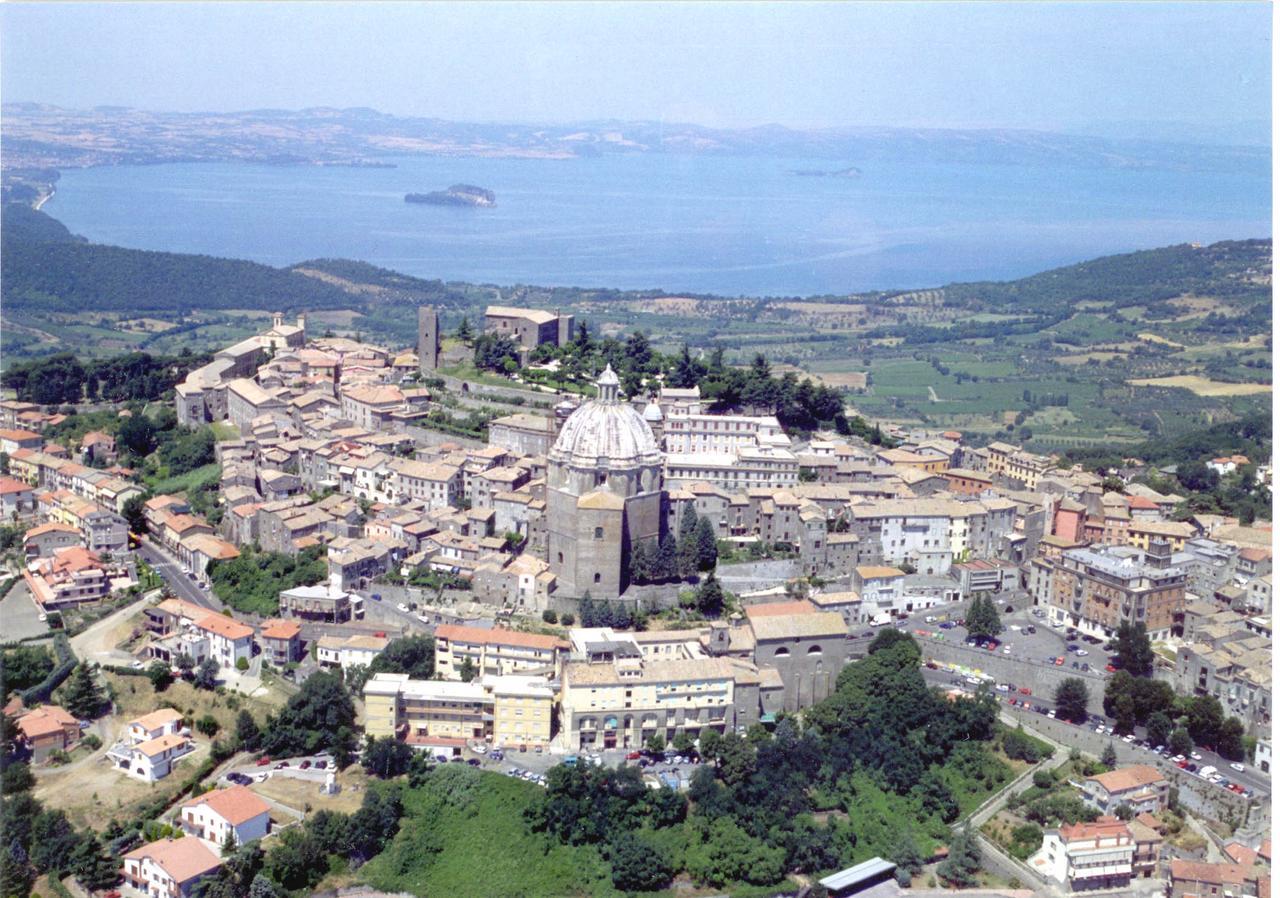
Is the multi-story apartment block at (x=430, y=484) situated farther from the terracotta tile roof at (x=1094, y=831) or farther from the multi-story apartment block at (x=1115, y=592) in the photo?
the terracotta tile roof at (x=1094, y=831)

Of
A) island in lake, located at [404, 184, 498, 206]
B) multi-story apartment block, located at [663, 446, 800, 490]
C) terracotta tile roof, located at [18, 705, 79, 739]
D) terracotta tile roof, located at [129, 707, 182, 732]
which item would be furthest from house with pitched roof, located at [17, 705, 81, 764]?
island in lake, located at [404, 184, 498, 206]

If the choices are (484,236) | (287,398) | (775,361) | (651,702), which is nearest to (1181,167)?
(775,361)

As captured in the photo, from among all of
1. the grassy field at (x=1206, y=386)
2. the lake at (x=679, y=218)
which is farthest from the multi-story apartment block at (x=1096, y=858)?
the lake at (x=679, y=218)

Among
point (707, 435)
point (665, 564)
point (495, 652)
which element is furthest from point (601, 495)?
point (707, 435)

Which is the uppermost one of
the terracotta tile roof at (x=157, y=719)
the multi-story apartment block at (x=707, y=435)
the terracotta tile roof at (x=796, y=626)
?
the multi-story apartment block at (x=707, y=435)

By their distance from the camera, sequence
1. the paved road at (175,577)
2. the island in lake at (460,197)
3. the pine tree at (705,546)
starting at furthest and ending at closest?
the island in lake at (460,197), the paved road at (175,577), the pine tree at (705,546)

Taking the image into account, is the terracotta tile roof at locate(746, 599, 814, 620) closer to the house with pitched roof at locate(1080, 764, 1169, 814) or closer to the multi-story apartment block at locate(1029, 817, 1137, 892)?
the house with pitched roof at locate(1080, 764, 1169, 814)
